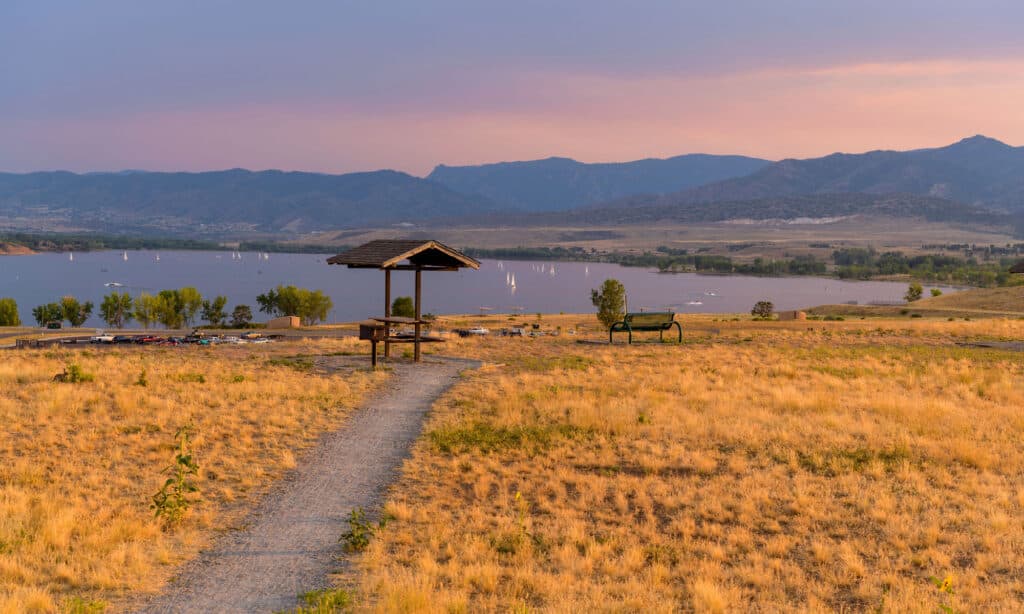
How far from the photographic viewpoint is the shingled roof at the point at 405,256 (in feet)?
68.9

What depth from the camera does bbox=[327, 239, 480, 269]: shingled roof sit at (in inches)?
827

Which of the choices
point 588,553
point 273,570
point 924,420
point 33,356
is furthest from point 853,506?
point 33,356

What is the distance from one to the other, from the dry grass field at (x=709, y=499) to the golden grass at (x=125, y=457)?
225cm

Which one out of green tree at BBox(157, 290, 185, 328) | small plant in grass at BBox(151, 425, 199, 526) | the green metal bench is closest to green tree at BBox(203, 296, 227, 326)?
green tree at BBox(157, 290, 185, 328)

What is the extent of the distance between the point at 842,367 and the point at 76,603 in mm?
19976

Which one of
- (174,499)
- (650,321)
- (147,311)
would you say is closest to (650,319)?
(650,321)

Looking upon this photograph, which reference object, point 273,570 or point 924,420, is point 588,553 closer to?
point 273,570

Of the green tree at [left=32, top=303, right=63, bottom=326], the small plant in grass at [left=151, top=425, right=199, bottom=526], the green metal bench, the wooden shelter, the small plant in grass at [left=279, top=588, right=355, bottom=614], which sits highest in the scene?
the wooden shelter

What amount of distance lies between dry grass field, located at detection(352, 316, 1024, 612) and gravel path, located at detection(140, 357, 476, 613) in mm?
509

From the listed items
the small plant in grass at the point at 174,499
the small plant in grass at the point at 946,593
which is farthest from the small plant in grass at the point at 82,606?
the small plant in grass at the point at 946,593

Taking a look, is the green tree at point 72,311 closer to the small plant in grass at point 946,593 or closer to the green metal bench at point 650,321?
the green metal bench at point 650,321

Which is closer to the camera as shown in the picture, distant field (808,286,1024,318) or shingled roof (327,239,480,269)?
shingled roof (327,239,480,269)

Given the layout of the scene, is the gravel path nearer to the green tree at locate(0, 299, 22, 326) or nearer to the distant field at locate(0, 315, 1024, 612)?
the distant field at locate(0, 315, 1024, 612)

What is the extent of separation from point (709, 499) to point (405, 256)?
Answer: 13.0 metres
